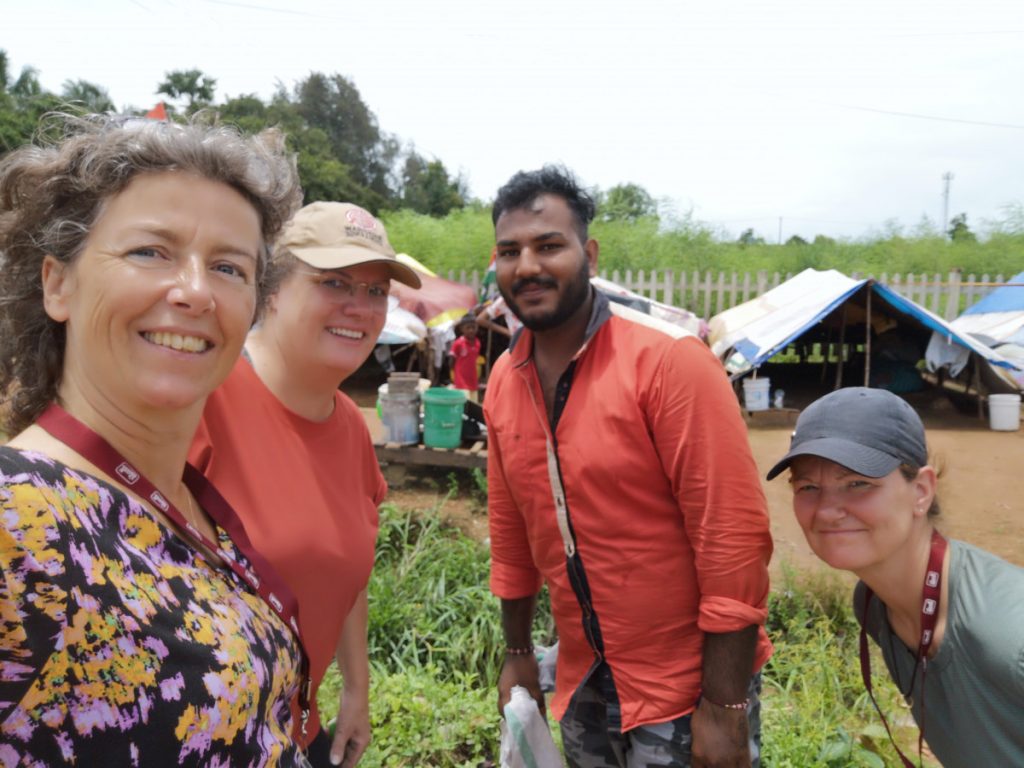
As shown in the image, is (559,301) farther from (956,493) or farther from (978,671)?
(956,493)

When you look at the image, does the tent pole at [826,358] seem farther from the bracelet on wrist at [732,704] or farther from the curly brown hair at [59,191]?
the curly brown hair at [59,191]

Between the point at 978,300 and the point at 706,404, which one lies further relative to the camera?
the point at 978,300

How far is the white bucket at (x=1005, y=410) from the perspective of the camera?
9.44 meters

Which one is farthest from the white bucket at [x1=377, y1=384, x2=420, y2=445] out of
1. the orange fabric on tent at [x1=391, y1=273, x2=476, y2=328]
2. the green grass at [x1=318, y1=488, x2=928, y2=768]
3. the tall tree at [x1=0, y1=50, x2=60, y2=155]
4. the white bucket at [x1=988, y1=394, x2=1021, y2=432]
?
the tall tree at [x1=0, y1=50, x2=60, y2=155]

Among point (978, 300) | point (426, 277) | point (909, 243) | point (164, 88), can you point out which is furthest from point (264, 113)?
point (978, 300)

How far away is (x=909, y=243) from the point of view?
20.6 metres

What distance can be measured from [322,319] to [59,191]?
0.76 metres

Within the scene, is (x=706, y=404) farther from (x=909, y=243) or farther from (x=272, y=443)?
(x=909, y=243)

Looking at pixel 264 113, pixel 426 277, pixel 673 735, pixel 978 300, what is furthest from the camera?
pixel 264 113

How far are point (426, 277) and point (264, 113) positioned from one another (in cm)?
2796

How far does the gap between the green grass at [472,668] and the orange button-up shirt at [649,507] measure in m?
1.26

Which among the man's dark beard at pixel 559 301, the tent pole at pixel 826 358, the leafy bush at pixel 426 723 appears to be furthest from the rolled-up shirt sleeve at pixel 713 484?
the tent pole at pixel 826 358

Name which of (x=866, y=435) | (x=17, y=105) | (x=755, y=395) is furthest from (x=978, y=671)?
(x=17, y=105)

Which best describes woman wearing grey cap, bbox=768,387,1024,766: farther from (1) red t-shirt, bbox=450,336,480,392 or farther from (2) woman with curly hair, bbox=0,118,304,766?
(1) red t-shirt, bbox=450,336,480,392
